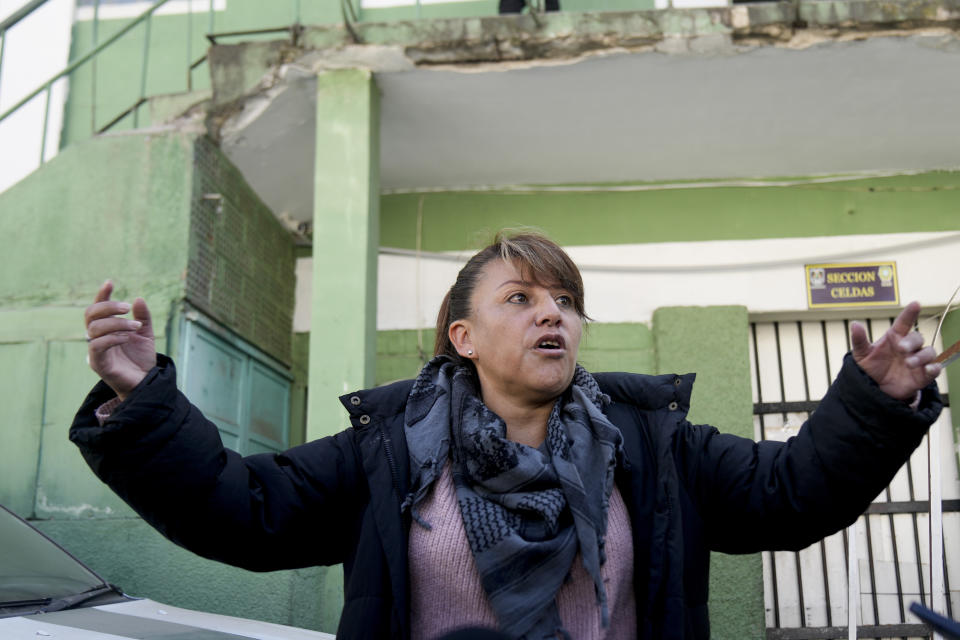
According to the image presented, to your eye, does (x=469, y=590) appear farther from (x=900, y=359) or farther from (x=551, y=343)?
(x=900, y=359)

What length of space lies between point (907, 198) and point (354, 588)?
563 cm

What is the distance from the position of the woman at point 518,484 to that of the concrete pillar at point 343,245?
2490 mm

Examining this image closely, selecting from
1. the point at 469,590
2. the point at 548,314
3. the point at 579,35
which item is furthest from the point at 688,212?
the point at 469,590

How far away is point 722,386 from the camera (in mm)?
5734

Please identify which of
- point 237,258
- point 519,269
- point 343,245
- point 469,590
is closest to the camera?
point 469,590

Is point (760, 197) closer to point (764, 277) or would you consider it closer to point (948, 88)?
point (764, 277)

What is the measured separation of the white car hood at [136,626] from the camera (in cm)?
240

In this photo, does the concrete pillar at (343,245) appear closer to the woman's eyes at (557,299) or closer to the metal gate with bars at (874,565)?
the woman's eyes at (557,299)

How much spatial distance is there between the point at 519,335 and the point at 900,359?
2.76 ft

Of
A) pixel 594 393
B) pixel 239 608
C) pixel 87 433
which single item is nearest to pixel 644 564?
pixel 594 393

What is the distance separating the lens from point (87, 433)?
5.67 feet

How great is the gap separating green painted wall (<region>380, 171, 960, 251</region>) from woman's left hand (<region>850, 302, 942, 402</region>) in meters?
4.46

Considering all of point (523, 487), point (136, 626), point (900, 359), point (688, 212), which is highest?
point (688, 212)

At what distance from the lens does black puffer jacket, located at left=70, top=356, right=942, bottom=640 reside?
174cm
